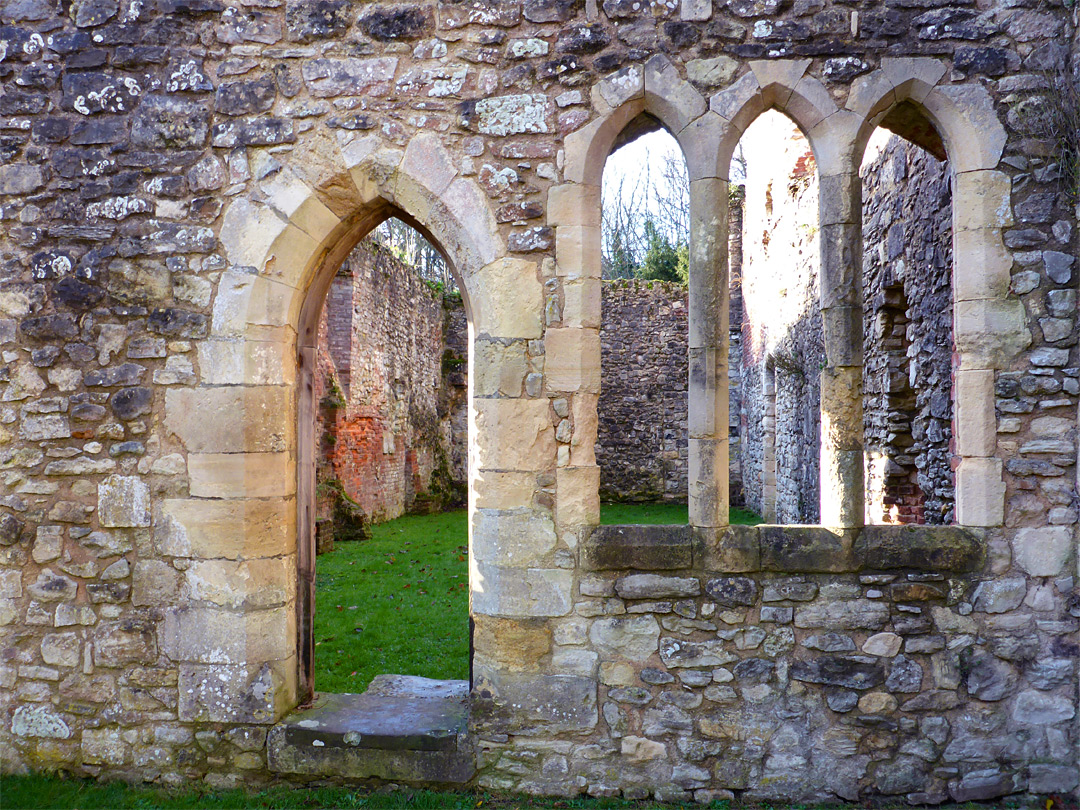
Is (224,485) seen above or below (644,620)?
above

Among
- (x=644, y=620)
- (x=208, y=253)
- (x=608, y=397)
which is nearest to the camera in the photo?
(x=644, y=620)

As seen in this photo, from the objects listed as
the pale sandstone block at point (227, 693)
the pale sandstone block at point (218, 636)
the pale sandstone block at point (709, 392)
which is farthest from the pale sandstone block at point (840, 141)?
the pale sandstone block at point (227, 693)

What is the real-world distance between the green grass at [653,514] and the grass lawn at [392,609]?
2.90 meters

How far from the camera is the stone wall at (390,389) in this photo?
11766mm

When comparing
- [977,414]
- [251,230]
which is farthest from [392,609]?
[977,414]

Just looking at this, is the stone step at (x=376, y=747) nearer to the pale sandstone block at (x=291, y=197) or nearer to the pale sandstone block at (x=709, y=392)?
the pale sandstone block at (x=709, y=392)

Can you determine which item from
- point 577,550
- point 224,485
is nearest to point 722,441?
point 577,550

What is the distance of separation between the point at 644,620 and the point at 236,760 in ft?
7.13

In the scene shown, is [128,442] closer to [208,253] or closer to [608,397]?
[208,253]

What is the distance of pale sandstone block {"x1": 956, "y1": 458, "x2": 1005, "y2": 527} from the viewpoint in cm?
343

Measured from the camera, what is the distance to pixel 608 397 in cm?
1569

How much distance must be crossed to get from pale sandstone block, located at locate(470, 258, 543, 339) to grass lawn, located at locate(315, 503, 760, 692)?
275 centimetres

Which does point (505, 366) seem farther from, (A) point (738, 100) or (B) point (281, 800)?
(B) point (281, 800)

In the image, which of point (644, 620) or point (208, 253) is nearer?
point (644, 620)
